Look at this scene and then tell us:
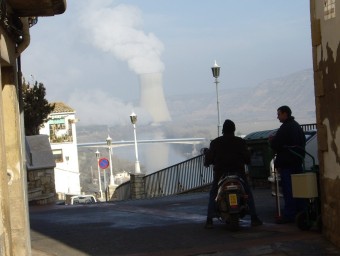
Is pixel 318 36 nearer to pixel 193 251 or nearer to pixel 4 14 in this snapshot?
pixel 193 251

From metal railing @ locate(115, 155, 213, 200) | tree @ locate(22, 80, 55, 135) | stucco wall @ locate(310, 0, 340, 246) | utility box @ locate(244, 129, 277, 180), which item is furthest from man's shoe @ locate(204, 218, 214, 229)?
tree @ locate(22, 80, 55, 135)

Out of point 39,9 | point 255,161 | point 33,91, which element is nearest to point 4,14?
point 39,9

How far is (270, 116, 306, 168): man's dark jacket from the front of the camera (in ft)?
30.7

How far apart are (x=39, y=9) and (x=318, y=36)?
341 cm

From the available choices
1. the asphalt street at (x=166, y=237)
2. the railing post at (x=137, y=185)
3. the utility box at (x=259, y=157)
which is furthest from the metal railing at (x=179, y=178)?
the asphalt street at (x=166, y=237)

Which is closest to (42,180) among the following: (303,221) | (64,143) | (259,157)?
(259,157)

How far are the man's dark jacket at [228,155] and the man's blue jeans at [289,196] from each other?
1.95ft

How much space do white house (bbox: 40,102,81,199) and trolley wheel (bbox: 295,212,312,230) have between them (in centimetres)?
5912

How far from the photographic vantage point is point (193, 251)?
26.3 feet

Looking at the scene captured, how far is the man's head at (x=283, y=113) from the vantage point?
959 centimetres

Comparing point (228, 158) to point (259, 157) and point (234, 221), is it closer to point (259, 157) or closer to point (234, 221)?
point (234, 221)

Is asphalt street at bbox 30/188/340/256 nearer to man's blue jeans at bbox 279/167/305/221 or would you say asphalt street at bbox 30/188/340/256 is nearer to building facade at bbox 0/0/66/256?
man's blue jeans at bbox 279/167/305/221

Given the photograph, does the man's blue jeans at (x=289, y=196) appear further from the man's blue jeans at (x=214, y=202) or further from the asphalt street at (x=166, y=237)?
the man's blue jeans at (x=214, y=202)

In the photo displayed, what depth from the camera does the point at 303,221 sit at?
8.77m
